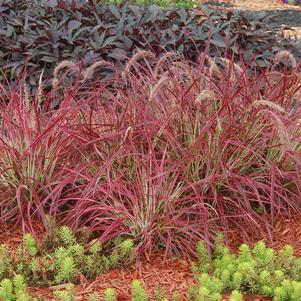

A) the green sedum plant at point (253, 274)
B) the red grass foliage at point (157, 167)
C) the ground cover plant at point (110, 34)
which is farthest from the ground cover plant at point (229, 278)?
the ground cover plant at point (110, 34)

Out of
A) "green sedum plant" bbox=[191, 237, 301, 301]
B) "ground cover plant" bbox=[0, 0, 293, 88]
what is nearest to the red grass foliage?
"green sedum plant" bbox=[191, 237, 301, 301]

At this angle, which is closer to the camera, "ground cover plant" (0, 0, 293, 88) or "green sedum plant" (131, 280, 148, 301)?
"green sedum plant" (131, 280, 148, 301)

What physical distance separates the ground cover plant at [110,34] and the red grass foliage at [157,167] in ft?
5.12

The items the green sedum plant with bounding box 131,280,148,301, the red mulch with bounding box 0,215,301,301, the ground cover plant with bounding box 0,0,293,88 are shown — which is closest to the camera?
the green sedum plant with bounding box 131,280,148,301

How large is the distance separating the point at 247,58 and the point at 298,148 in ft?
6.06

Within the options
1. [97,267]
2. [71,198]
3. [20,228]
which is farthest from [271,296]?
[20,228]

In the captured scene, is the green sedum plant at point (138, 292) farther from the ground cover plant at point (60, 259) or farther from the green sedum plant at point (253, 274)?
the ground cover plant at point (60, 259)

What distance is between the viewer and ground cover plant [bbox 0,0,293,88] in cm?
586

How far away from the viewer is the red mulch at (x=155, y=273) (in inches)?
130

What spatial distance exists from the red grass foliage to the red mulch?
89 millimetres

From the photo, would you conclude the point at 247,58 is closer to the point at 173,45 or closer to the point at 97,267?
the point at 173,45

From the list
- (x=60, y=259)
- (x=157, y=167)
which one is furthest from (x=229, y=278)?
(x=60, y=259)

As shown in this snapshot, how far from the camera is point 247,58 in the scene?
603 cm

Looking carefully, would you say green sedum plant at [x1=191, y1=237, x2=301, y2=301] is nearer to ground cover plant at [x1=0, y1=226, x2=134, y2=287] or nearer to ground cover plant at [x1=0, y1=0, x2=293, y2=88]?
ground cover plant at [x1=0, y1=226, x2=134, y2=287]
